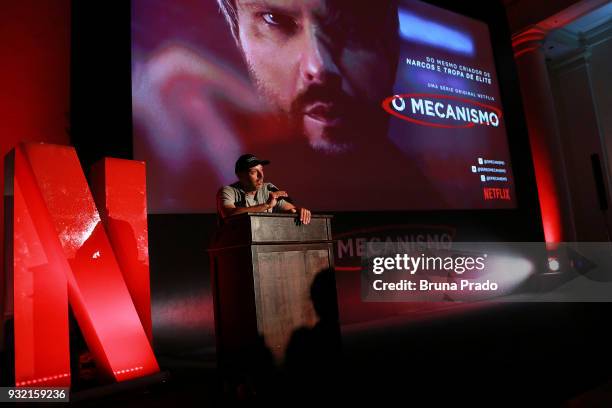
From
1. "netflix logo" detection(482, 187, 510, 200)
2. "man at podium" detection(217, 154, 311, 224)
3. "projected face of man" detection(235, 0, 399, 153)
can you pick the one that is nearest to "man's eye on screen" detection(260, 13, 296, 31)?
"projected face of man" detection(235, 0, 399, 153)

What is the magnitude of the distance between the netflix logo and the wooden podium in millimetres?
3784

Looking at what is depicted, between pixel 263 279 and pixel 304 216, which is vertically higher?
pixel 304 216

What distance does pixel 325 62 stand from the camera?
4.12 meters

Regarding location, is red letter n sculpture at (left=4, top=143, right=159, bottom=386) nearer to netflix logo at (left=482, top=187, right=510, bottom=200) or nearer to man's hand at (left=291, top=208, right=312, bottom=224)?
man's hand at (left=291, top=208, right=312, bottom=224)

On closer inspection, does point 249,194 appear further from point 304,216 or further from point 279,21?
point 279,21

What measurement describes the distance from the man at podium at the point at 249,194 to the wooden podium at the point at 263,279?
0.13m

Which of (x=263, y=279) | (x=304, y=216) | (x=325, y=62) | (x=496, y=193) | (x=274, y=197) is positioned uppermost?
(x=325, y=62)

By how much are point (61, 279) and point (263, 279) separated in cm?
129

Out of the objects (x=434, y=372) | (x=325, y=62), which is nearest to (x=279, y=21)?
(x=325, y=62)

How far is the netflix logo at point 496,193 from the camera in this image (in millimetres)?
5172

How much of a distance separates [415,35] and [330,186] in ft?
7.80

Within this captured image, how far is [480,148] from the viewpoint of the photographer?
523cm

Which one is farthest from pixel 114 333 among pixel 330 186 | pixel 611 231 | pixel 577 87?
pixel 577 87

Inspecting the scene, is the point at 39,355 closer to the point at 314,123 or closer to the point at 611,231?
the point at 314,123
